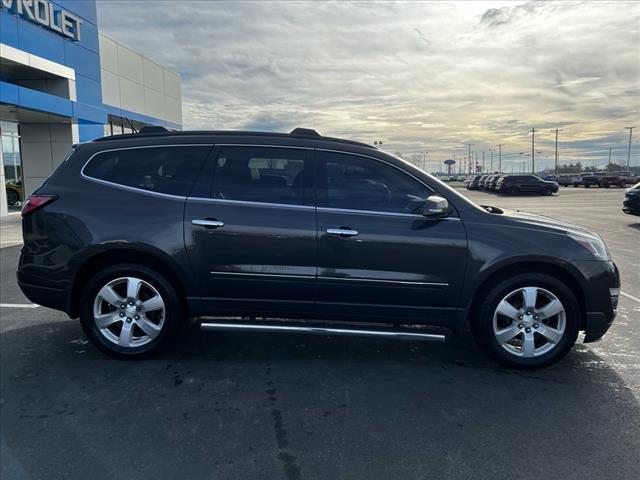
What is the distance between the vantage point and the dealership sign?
660 inches

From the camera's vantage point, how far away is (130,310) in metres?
4.07

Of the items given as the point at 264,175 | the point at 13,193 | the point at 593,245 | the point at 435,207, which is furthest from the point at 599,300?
the point at 13,193

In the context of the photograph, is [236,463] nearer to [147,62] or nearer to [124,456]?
[124,456]

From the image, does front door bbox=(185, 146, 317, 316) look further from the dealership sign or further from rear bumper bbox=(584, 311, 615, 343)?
the dealership sign

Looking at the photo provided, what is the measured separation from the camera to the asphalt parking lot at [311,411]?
106 inches

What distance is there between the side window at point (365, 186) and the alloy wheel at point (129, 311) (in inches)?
65.3

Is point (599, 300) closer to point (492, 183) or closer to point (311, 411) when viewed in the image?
point (311, 411)

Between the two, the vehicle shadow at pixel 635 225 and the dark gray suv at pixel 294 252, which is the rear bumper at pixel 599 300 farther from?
the vehicle shadow at pixel 635 225

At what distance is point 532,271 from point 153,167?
3.32 m

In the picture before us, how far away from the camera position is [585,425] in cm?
311

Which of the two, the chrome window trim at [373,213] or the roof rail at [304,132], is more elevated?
the roof rail at [304,132]

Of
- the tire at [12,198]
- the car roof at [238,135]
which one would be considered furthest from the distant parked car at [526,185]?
the car roof at [238,135]

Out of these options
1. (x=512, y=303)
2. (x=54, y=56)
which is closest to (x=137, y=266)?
(x=512, y=303)

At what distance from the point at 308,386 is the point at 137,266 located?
1.75 metres
